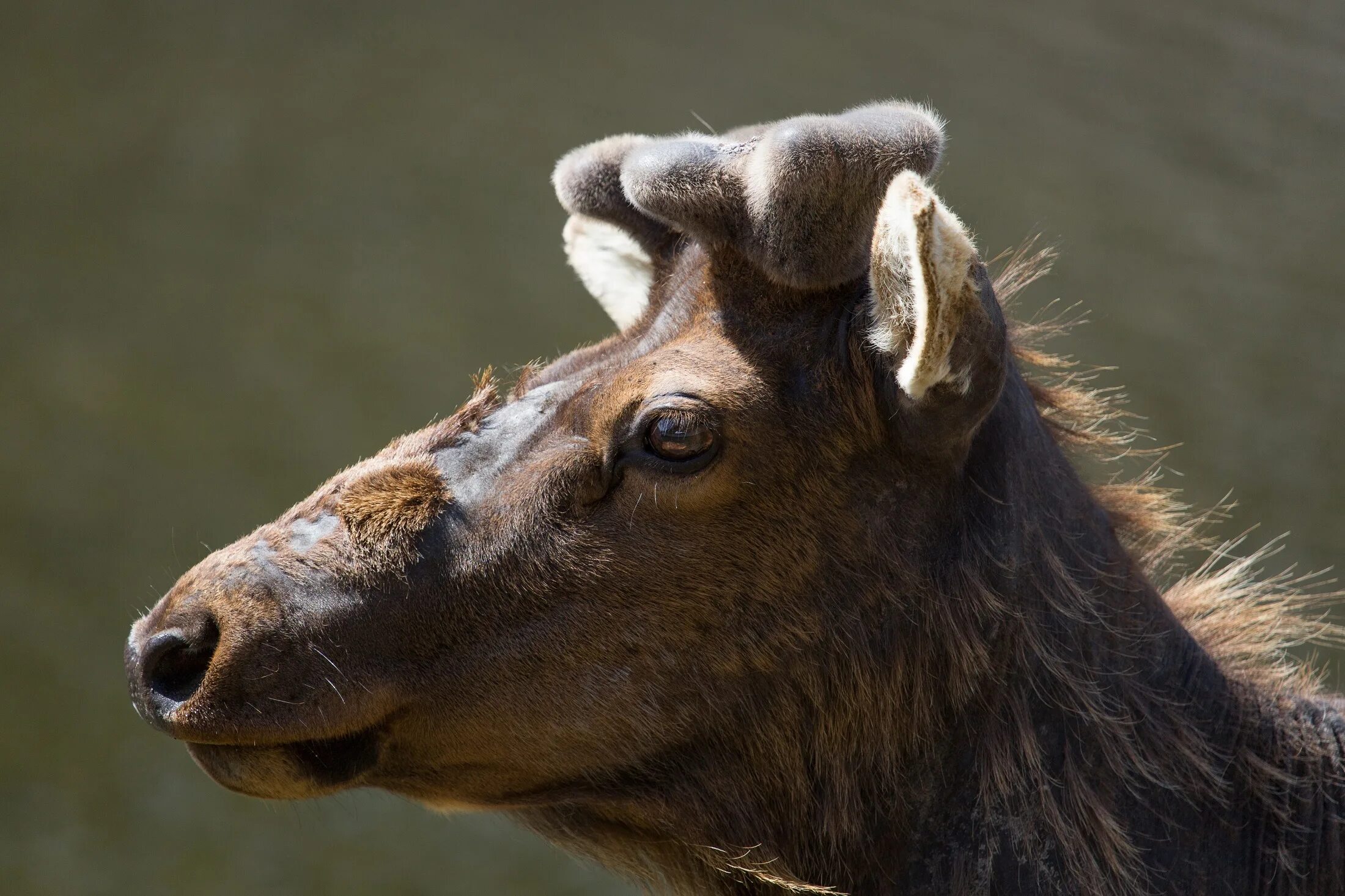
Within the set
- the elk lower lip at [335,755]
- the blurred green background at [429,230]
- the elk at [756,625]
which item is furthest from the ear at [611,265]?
the blurred green background at [429,230]

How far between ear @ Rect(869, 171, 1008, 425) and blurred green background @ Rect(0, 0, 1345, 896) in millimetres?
4660

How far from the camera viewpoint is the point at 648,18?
8.01 m

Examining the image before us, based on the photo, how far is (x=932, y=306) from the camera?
1.98 meters

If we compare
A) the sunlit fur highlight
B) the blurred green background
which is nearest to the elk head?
the sunlit fur highlight

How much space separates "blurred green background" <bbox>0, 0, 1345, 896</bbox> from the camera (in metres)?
6.66

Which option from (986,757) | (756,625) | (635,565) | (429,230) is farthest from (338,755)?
(429,230)

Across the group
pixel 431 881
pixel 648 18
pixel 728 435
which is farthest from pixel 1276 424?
pixel 728 435

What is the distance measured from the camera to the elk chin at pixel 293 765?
2287 millimetres

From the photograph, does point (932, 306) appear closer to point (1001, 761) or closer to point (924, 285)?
point (924, 285)

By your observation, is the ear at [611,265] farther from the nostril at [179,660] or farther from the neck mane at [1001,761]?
the nostril at [179,660]

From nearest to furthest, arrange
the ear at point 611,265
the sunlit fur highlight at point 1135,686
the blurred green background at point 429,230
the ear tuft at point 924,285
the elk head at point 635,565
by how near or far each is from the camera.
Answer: the ear tuft at point 924,285
the elk head at point 635,565
the sunlit fur highlight at point 1135,686
the ear at point 611,265
the blurred green background at point 429,230

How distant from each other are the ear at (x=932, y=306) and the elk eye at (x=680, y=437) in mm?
322

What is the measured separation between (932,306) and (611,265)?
4.26 feet

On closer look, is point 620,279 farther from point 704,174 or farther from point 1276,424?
point 1276,424
